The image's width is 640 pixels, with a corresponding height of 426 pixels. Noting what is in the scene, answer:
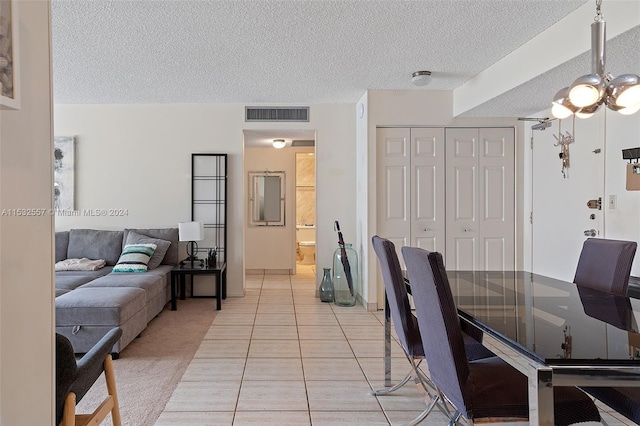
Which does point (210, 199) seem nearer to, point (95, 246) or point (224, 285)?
point (224, 285)

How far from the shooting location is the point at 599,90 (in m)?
1.87

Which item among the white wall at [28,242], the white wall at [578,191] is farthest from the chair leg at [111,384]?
the white wall at [578,191]

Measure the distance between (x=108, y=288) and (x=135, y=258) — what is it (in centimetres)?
106

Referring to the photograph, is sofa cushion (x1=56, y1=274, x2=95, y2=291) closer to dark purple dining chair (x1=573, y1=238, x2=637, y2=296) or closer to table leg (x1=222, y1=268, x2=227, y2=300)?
table leg (x1=222, y1=268, x2=227, y2=300)

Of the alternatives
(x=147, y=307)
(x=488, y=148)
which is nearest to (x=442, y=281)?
(x=147, y=307)

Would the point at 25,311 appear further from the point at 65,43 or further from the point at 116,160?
the point at 116,160

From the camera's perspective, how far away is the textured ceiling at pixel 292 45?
3.04 metres

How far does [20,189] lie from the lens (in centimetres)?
129

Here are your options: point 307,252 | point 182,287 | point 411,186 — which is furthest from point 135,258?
point 307,252

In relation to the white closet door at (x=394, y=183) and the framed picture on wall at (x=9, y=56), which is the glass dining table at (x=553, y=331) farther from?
the white closet door at (x=394, y=183)

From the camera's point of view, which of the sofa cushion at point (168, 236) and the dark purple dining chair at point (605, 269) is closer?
the dark purple dining chair at point (605, 269)

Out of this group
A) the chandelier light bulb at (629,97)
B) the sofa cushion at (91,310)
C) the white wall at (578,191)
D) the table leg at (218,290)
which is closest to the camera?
the chandelier light bulb at (629,97)

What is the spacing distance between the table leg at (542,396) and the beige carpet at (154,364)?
1977 mm

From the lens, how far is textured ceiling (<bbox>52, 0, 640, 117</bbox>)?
3037 mm
